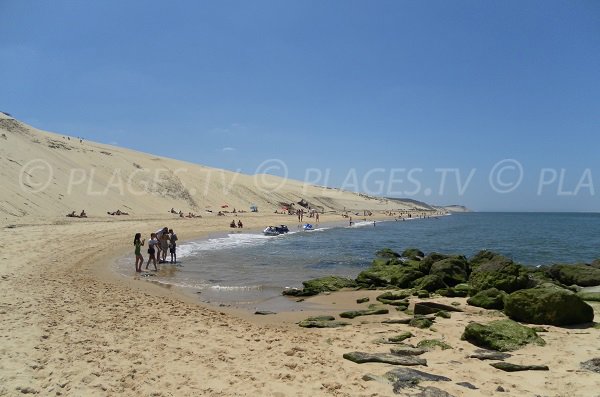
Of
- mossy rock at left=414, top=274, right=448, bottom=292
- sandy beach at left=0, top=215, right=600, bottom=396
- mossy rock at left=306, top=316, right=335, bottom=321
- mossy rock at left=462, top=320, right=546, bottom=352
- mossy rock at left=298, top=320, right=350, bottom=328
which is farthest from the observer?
mossy rock at left=414, top=274, right=448, bottom=292

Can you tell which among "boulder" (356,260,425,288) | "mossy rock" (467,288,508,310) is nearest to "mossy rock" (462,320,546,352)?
"mossy rock" (467,288,508,310)

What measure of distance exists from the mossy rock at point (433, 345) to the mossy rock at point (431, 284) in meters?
6.27

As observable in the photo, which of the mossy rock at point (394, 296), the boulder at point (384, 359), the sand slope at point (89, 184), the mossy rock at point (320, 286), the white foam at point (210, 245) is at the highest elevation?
the sand slope at point (89, 184)

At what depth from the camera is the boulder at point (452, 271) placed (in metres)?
15.4

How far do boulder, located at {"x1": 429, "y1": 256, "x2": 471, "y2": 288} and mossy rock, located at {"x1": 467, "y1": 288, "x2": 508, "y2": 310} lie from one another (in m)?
3.37

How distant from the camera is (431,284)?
46.8ft

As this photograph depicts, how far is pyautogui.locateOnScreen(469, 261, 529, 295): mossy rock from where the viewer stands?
43.2 feet

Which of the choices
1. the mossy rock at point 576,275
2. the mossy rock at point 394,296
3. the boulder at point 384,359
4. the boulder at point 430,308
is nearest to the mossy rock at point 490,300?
the boulder at point 430,308

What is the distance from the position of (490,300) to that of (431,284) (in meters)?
3.05

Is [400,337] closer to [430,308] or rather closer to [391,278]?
[430,308]

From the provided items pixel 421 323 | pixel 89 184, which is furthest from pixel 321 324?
pixel 89 184

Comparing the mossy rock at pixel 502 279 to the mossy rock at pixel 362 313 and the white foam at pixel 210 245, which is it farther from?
the white foam at pixel 210 245

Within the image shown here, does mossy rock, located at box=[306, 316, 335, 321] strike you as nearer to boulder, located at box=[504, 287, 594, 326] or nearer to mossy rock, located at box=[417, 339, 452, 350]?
mossy rock, located at box=[417, 339, 452, 350]

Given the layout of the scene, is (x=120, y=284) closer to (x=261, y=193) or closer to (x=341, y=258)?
(x=341, y=258)
